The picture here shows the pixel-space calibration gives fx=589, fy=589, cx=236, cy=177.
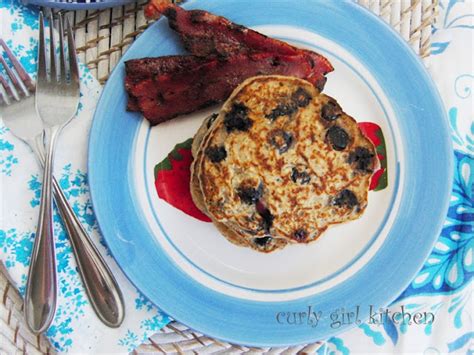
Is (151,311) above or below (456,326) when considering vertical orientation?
above

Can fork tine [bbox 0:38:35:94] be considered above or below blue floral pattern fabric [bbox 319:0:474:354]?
above

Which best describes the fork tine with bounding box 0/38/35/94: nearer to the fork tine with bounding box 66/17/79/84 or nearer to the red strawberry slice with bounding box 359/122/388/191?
the fork tine with bounding box 66/17/79/84

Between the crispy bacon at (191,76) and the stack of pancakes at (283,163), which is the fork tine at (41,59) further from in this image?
the stack of pancakes at (283,163)

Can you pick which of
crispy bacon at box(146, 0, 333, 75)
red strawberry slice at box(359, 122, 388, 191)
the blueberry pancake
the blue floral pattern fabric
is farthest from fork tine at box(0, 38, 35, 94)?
the blue floral pattern fabric

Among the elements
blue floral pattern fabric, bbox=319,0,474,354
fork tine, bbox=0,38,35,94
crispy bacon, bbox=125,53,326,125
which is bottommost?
blue floral pattern fabric, bbox=319,0,474,354

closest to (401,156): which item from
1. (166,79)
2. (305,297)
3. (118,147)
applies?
(305,297)

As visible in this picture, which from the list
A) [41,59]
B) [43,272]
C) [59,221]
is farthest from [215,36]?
[43,272]

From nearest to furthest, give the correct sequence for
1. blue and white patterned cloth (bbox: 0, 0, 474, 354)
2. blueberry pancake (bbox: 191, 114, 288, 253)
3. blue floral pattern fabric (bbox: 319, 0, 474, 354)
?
blueberry pancake (bbox: 191, 114, 288, 253)
blue and white patterned cloth (bbox: 0, 0, 474, 354)
blue floral pattern fabric (bbox: 319, 0, 474, 354)

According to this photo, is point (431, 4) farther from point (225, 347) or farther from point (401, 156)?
point (225, 347)
